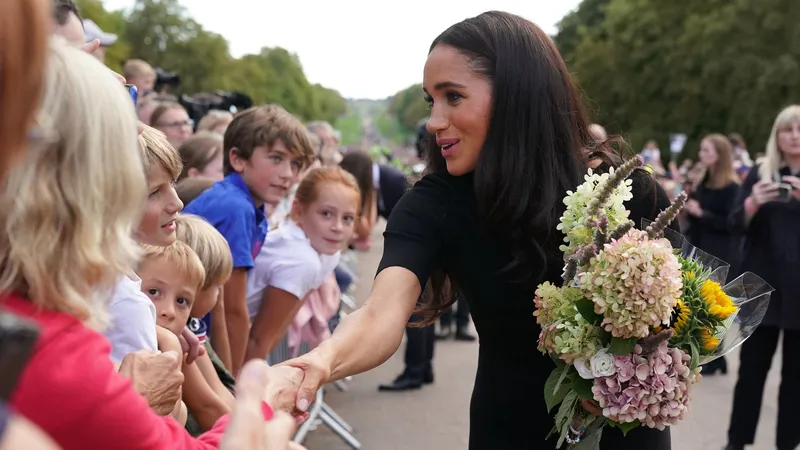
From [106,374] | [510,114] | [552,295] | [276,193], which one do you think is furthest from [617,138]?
→ [276,193]

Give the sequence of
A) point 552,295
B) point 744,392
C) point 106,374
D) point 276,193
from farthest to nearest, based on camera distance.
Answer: point 744,392
point 276,193
point 552,295
point 106,374

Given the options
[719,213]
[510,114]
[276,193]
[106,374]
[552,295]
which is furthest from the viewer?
[719,213]

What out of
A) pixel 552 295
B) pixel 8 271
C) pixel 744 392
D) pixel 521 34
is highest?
pixel 521 34

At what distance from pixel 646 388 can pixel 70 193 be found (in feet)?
5.46

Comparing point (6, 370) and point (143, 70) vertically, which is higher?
point (6, 370)

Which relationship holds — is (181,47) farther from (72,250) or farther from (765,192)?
(72,250)

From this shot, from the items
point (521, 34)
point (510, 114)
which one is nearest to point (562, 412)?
point (510, 114)

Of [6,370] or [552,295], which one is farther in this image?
Answer: [552,295]

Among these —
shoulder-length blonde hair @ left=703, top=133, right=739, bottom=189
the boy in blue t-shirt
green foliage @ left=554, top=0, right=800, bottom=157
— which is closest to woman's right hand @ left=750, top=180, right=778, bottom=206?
shoulder-length blonde hair @ left=703, top=133, right=739, bottom=189

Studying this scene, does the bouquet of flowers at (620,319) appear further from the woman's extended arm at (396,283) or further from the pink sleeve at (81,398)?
the pink sleeve at (81,398)

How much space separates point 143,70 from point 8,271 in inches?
318

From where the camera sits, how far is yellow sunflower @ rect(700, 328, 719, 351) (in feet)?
9.50

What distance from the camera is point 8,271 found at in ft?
5.42

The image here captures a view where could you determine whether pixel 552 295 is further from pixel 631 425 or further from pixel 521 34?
pixel 521 34
